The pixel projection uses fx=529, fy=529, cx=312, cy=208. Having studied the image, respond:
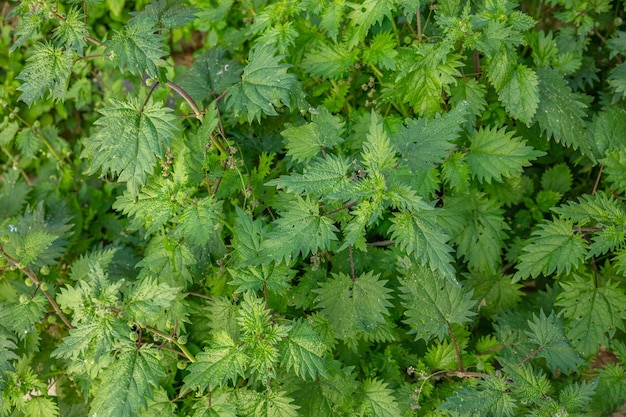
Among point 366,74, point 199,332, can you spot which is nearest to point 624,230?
point 366,74

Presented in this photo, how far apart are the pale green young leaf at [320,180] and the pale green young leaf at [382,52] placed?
80 centimetres

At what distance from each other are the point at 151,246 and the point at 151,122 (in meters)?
0.81

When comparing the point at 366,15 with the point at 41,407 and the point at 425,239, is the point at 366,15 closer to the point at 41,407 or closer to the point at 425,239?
the point at 425,239

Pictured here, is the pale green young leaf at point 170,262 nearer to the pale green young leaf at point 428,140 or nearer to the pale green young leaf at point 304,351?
the pale green young leaf at point 304,351

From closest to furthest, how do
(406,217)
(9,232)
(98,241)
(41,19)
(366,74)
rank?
1. (406,217)
2. (41,19)
3. (9,232)
4. (366,74)
5. (98,241)

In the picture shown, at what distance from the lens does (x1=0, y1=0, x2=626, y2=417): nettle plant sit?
96.2 inches

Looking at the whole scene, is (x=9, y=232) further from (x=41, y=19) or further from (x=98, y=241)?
(x=41, y=19)

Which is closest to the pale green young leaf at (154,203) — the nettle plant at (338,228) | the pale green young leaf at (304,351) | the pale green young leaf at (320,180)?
the nettle plant at (338,228)

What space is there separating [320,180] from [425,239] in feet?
1.78

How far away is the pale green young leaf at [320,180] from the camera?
2.39 meters

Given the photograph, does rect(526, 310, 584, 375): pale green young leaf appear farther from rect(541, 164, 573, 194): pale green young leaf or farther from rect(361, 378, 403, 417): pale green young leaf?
rect(541, 164, 573, 194): pale green young leaf

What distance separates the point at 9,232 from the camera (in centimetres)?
315

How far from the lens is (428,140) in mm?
2533

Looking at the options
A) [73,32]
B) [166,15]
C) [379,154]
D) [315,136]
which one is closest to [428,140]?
[379,154]
